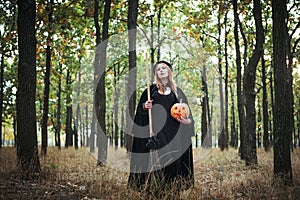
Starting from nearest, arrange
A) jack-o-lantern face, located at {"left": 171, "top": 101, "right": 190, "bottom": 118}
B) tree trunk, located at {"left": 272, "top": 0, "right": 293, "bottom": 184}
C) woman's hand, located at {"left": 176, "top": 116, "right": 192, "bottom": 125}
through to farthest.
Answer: jack-o-lantern face, located at {"left": 171, "top": 101, "right": 190, "bottom": 118}, woman's hand, located at {"left": 176, "top": 116, "right": 192, "bottom": 125}, tree trunk, located at {"left": 272, "top": 0, "right": 293, "bottom": 184}

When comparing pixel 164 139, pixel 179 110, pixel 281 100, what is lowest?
pixel 164 139

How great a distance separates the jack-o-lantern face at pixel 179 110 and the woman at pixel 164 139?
93 mm

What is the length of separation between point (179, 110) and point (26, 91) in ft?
11.2

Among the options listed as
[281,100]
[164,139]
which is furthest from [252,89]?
[164,139]

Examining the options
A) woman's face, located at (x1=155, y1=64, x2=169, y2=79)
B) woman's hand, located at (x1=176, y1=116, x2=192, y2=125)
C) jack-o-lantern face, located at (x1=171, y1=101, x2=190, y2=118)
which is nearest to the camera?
jack-o-lantern face, located at (x1=171, y1=101, x2=190, y2=118)

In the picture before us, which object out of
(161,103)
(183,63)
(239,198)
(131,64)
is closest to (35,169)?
(161,103)

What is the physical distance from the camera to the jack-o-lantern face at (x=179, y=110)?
5795 millimetres

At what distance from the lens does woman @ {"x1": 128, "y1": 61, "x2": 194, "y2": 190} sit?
19.6 feet

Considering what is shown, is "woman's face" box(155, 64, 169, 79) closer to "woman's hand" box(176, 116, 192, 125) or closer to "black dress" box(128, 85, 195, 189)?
"black dress" box(128, 85, 195, 189)

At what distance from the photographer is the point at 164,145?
19.7ft

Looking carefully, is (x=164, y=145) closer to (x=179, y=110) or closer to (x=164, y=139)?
(x=164, y=139)

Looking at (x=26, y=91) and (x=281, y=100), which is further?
(x=26, y=91)

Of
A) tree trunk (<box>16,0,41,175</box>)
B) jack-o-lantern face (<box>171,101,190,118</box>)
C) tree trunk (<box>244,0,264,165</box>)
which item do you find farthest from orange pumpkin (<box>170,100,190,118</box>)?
tree trunk (<box>244,0,264,165</box>)

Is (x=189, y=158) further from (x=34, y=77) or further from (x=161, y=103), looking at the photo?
(x=34, y=77)
